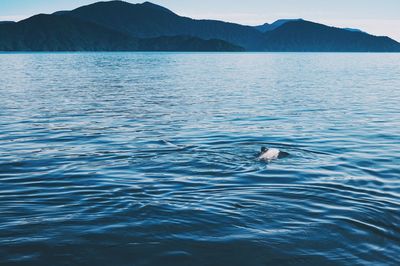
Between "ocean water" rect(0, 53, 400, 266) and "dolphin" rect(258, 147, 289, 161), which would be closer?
"ocean water" rect(0, 53, 400, 266)

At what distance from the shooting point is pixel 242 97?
43281 mm

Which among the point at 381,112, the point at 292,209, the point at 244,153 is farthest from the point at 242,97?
the point at 292,209

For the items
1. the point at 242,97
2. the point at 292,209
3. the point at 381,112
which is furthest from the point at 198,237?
the point at 242,97

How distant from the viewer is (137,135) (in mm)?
22531

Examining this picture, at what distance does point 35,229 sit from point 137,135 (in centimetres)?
1292

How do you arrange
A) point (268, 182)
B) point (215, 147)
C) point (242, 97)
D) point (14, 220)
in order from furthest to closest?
point (242, 97), point (215, 147), point (268, 182), point (14, 220)

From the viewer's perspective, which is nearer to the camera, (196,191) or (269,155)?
(196,191)

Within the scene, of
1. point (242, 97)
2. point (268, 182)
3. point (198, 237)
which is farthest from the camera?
point (242, 97)

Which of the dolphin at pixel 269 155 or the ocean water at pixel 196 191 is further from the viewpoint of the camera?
the dolphin at pixel 269 155

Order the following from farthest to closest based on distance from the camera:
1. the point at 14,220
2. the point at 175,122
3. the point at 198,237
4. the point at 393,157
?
1. the point at 175,122
2. the point at 393,157
3. the point at 14,220
4. the point at 198,237

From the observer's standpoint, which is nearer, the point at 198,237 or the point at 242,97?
the point at 198,237

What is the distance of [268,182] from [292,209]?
267 cm

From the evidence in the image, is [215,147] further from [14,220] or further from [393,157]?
[14,220]

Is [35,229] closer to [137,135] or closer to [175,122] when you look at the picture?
[137,135]
